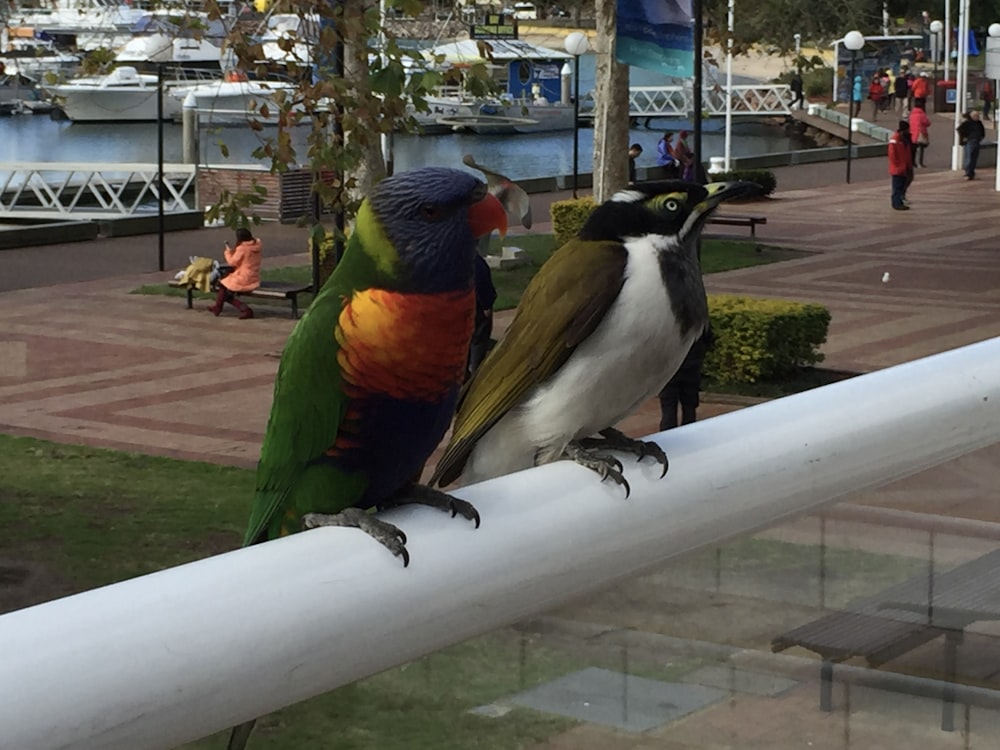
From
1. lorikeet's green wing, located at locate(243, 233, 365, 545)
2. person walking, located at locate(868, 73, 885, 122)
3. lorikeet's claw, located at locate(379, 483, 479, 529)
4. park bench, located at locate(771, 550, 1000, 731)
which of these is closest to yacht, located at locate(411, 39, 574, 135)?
person walking, located at locate(868, 73, 885, 122)

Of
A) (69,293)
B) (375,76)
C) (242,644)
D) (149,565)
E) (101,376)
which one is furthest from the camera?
(69,293)

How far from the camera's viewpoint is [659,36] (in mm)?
13734

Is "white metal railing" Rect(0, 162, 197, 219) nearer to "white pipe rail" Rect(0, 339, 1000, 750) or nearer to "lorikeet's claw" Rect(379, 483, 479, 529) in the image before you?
"white pipe rail" Rect(0, 339, 1000, 750)

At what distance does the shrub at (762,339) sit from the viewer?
12.9 meters

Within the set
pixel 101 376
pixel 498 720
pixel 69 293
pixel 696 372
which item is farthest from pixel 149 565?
pixel 69 293

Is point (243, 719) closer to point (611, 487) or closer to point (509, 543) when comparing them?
point (509, 543)

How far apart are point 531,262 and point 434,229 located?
1919cm

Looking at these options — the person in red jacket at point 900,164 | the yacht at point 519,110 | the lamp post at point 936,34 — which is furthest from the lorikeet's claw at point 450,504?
the lamp post at point 936,34

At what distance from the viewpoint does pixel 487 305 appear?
28.8 feet

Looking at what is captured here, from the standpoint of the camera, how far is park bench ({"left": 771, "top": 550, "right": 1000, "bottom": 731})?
176 cm

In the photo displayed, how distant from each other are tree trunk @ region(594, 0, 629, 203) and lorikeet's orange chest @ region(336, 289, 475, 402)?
13.7 metres

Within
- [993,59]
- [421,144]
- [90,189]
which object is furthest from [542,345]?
[421,144]

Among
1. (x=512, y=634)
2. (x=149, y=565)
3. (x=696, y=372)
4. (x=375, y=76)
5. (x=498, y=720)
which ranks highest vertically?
(x=375, y=76)

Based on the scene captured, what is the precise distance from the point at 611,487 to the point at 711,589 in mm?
374
